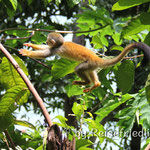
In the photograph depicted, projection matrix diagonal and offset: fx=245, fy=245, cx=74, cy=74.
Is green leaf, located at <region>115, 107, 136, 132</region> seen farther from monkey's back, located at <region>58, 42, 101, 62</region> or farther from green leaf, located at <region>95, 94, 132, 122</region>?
monkey's back, located at <region>58, 42, 101, 62</region>

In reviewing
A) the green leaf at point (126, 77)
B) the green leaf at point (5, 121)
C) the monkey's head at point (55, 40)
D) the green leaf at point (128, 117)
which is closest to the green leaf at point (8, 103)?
the green leaf at point (5, 121)

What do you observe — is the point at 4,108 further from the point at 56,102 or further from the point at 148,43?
the point at 56,102

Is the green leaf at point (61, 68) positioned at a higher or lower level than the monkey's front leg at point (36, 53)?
lower

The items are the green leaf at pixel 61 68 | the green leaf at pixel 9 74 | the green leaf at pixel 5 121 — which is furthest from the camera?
the green leaf at pixel 9 74

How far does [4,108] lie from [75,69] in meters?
0.70

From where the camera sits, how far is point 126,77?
1644 millimetres

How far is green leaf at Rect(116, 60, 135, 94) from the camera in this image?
163cm

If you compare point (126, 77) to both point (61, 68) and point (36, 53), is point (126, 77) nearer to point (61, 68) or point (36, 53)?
point (61, 68)

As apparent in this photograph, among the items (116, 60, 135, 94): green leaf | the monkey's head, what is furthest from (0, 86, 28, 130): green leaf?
the monkey's head

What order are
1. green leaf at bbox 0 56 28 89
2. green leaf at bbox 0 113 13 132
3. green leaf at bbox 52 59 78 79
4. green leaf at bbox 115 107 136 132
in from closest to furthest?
green leaf at bbox 0 113 13 132 → green leaf at bbox 52 59 78 79 → green leaf at bbox 0 56 28 89 → green leaf at bbox 115 107 136 132

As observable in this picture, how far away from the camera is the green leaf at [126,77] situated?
5.33 feet

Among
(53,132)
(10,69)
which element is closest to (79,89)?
(10,69)

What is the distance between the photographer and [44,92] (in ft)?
21.4

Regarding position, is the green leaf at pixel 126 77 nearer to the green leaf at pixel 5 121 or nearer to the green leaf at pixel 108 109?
the green leaf at pixel 5 121
